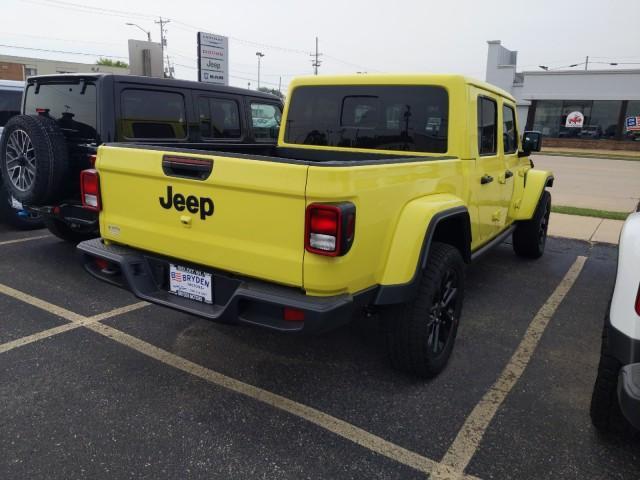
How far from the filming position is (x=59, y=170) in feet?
15.1

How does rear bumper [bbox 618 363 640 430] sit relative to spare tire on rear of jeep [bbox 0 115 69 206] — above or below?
below

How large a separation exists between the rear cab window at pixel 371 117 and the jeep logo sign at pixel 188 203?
1728 millimetres

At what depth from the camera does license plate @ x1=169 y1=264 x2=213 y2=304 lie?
2.81 meters

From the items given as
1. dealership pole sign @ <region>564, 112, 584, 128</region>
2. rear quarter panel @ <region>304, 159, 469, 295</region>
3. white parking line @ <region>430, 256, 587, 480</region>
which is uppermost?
dealership pole sign @ <region>564, 112, 584, 128</region>

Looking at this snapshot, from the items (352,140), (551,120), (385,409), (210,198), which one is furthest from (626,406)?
(551,120)

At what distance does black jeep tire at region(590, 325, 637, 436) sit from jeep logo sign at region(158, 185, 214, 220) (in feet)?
6.74

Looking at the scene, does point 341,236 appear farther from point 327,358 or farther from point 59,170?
point 59,170

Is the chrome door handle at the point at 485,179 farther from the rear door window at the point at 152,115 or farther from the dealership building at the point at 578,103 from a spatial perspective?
the dealership building at the point at 578,103

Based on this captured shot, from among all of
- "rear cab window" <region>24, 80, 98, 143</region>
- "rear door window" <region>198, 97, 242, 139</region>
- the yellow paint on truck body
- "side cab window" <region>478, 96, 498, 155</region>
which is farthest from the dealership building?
the yellow paint on truck body

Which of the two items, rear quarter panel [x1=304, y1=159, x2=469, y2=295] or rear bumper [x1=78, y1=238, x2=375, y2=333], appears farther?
rear bumper [x1=78, y1=238, x2=375, y2=333]

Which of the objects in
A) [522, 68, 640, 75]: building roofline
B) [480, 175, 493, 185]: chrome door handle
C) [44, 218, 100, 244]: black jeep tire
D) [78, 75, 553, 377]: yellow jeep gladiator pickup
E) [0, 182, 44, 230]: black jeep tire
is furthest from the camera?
[522, 68, 640, 75]: building roofline

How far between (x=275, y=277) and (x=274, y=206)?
0.36 meters

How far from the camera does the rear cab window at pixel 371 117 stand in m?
3.74

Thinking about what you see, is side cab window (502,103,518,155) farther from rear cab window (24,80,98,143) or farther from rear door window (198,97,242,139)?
rear cab window (24,80,98,143)
